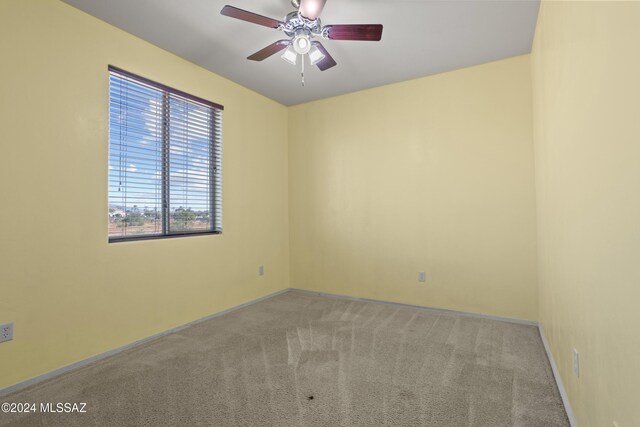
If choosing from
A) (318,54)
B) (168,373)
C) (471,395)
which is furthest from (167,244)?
(471,395)

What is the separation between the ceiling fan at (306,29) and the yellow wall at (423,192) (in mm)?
1671

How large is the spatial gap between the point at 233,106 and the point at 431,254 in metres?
2.91

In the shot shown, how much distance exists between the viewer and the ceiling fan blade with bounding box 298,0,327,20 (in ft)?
6.22

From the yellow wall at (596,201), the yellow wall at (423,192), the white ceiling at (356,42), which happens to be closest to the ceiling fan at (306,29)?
the white ceiling at (356,42)

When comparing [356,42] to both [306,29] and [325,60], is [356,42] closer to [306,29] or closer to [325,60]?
[325,60]

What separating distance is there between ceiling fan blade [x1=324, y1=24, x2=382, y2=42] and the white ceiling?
33cm

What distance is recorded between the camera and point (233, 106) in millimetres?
3766

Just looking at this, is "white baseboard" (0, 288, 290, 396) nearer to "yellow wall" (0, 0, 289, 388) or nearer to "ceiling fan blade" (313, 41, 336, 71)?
"yellow wall" (0, 0, 289, 388)

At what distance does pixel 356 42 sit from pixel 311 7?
3.52 ft

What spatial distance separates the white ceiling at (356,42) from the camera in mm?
2391

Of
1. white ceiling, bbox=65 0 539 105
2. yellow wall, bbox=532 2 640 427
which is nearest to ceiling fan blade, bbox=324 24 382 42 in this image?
white ceiling, bbox=65 0 539 105

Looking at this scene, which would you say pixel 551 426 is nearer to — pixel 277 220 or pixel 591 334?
pixel 591 334

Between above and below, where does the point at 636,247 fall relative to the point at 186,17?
below

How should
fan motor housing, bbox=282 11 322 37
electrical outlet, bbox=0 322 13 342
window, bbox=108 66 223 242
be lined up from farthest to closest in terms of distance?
window, bbox=108 66 223 242 → fan motor housing, bbox=282 11 322 37 → electrical outlet, bbox=0 322 13 342
